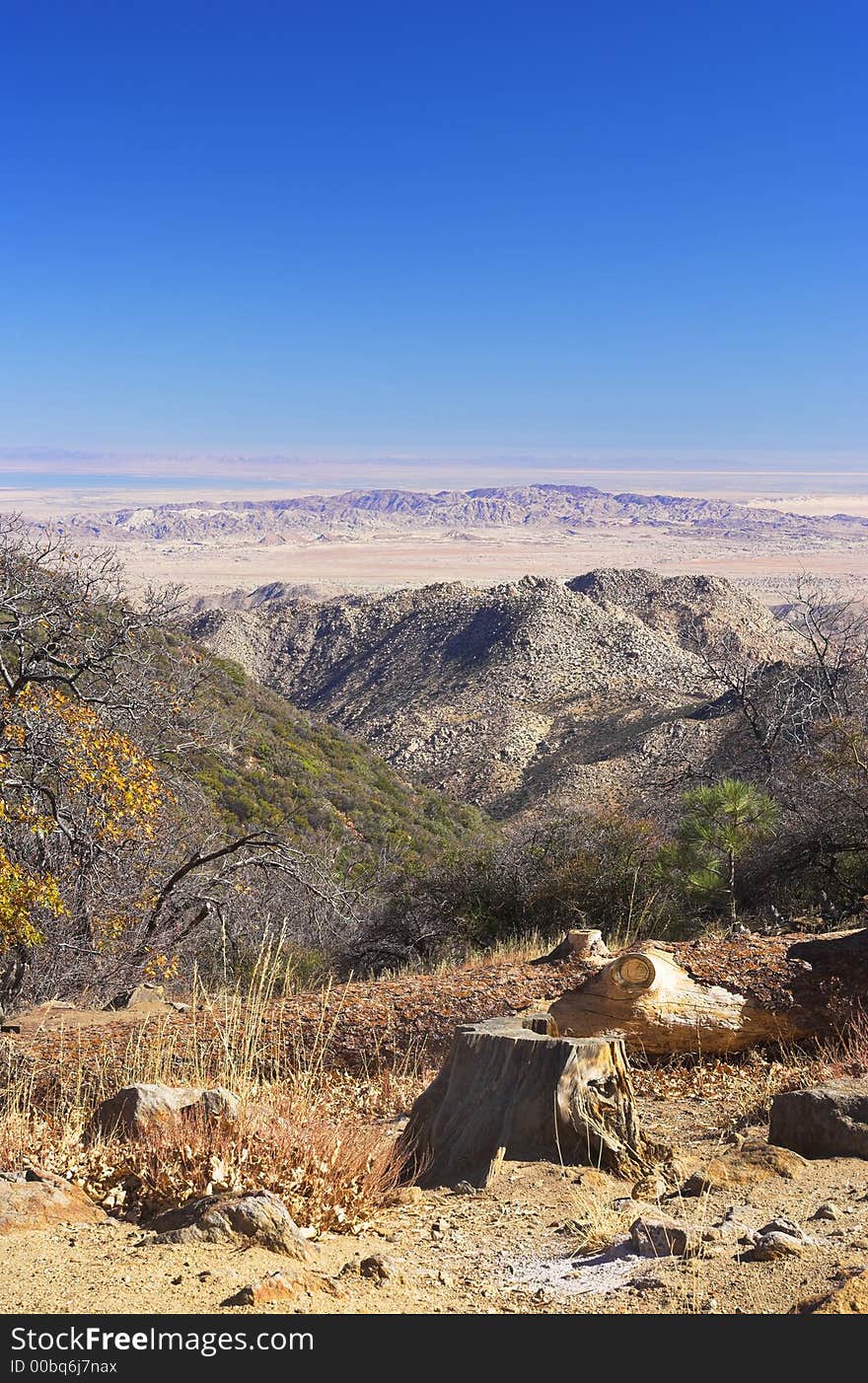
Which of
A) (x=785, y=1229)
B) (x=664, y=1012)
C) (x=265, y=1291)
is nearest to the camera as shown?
(x=265, y=1291)

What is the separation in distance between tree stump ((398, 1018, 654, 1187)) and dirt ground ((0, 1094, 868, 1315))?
25cm

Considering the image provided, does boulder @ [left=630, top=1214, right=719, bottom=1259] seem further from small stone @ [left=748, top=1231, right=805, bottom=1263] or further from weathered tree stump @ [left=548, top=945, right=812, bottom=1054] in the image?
weathered tree stump @ [left=548, top=945, right=812, bottom=1054]

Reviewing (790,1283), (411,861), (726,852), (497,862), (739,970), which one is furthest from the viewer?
(411,861)

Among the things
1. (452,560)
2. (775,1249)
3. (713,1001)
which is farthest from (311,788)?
(452,560)

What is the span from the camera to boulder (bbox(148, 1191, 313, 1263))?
357cm

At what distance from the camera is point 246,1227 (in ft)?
11.8

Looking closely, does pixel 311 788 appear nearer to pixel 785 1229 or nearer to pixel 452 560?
pixel 785 1229

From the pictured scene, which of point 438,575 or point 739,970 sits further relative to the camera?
point 438,575

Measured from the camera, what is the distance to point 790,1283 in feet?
10.4

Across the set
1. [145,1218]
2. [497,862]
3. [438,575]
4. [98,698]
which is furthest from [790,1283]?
[438,575]

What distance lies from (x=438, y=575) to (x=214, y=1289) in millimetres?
126844

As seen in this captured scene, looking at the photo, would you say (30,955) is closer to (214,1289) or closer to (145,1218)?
(145,1218)

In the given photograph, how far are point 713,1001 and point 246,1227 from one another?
4086 millimetres

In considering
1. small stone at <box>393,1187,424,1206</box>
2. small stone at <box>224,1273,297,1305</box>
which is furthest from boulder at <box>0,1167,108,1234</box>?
small stone at <box>393,1187,424,1206</box>
